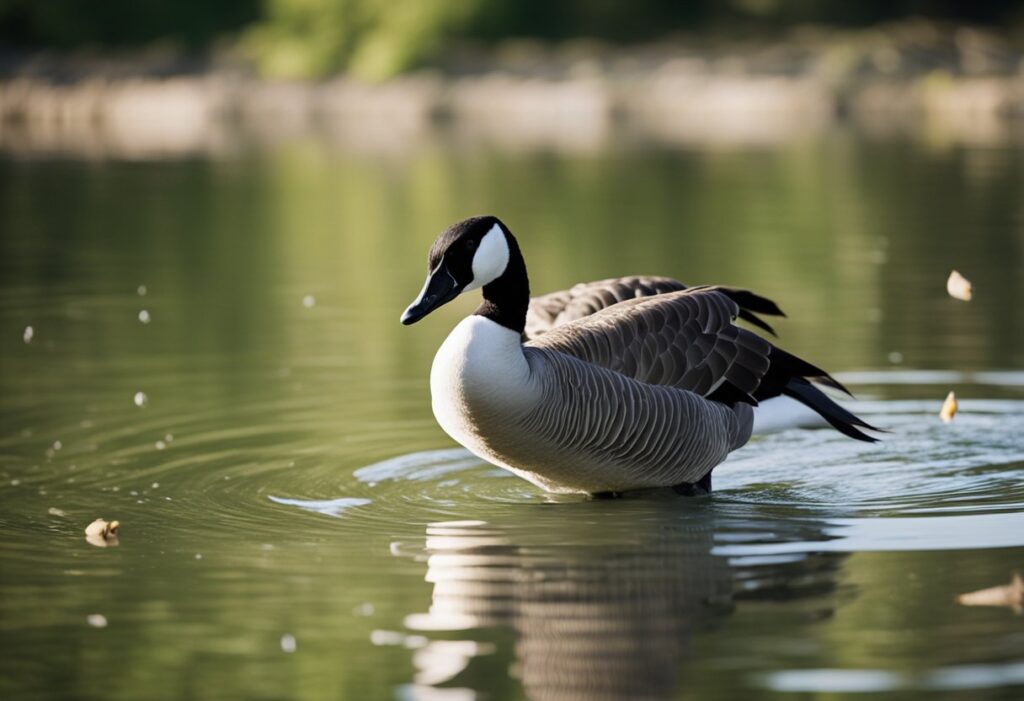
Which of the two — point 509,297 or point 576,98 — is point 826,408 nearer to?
point 509,297

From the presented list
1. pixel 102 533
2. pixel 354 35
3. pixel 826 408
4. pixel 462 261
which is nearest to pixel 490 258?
pixel 462 261

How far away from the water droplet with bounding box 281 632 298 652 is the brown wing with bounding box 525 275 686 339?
341 cm

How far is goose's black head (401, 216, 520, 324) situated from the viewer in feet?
24.3

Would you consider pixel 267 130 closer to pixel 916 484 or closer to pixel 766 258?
pixel 766 258

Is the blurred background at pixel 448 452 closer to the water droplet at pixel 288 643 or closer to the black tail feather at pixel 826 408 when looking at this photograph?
the water droplet at pixel 288 643

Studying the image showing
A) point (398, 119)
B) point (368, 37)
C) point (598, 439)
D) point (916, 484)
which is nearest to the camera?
point (598, 439)

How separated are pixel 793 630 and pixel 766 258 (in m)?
12.8

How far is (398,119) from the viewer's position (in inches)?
2201

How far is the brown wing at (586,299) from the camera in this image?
945 cm

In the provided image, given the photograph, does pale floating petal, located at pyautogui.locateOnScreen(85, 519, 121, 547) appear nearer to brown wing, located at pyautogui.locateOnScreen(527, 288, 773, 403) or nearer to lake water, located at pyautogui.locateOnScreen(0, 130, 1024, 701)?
lake water, located at pyautogui.locateOnScreen(0, 130, 1024, 701)

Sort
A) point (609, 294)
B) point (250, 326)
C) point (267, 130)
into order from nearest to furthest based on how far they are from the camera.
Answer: point (609, 294) → point (250, 326) → point (267, 130)

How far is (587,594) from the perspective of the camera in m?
6.75

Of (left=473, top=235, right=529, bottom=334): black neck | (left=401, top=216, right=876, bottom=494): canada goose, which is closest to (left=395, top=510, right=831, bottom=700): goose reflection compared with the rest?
(left=401, top=216, right=876, bottom=494): canada goose

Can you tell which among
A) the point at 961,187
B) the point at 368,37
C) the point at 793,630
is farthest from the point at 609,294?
the point at 368,37
